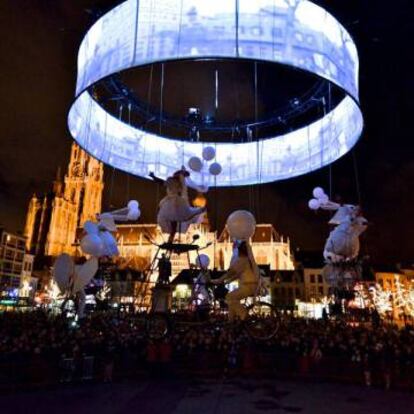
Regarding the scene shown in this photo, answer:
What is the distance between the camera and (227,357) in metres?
11.2

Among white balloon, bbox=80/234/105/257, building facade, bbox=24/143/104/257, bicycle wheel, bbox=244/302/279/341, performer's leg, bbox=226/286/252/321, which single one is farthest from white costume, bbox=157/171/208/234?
building facade, bbox=24/143/104/257

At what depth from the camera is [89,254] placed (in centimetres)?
1062

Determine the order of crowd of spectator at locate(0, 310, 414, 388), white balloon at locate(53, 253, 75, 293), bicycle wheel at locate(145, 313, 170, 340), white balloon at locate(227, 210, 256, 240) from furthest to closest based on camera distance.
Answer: crowd of spectator at locate(0, 310, 414, 388), white balloon at locate(53, 253, 75, 293), white balloon at locate(227, 210, 256, 240), bicycle wheel at locate(145, 313, 170, 340)

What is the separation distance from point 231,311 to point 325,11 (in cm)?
543

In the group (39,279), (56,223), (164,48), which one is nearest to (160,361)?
(164,48)

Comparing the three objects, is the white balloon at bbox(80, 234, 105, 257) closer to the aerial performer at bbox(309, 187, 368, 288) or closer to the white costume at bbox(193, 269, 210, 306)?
the white costume at bbox(193, 269, 210, 306)

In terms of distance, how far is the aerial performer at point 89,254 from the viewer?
9008 millimetres

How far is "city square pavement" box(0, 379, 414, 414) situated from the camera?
7.96 meters

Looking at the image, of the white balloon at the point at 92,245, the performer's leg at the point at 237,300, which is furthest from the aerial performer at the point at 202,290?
the white balloon at the point at 92,245

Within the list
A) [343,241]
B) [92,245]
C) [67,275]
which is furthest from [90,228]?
[343,241]

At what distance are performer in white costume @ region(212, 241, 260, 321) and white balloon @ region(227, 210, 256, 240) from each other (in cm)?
43

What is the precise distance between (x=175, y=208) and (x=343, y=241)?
22.0 ft

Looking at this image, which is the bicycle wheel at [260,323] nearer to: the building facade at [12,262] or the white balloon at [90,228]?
the white balloon at [90,228]

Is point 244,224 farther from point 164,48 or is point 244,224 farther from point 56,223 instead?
point 56,223
